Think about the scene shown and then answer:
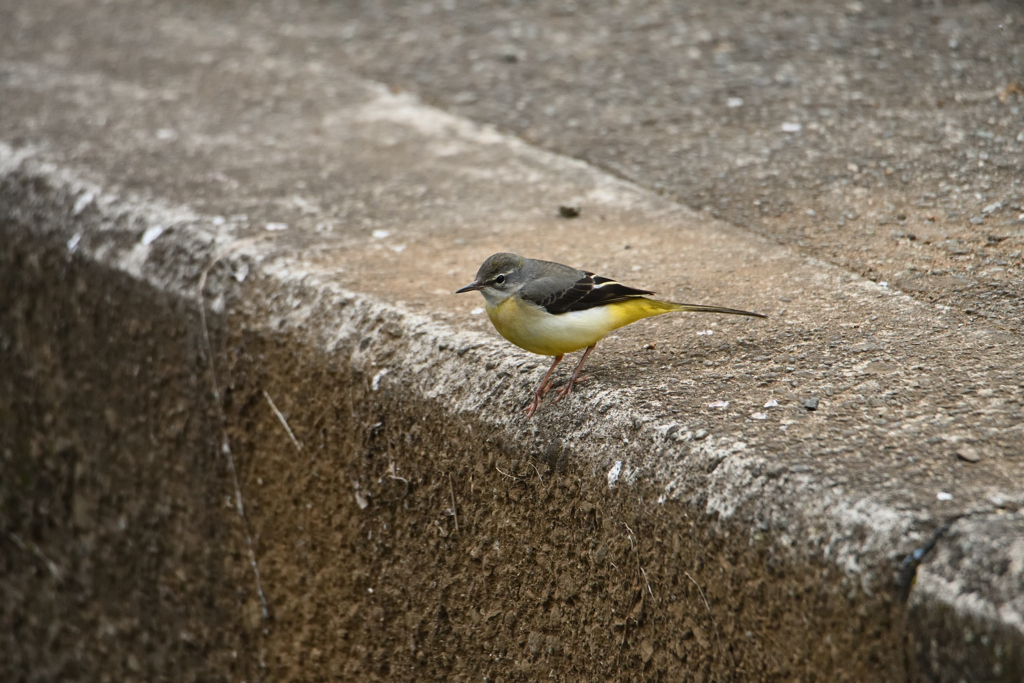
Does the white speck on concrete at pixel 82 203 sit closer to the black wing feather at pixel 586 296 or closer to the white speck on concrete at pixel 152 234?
the white speck on concrete at pixel 152 234

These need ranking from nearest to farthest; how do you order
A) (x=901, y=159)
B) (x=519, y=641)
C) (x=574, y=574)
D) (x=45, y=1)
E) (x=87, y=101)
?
(x=574, y=574) < (x=519, y=641) < (x=901, y=159) < (x=87, y=101) < (x=45, y=1)

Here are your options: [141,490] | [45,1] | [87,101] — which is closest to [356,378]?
[141,490]

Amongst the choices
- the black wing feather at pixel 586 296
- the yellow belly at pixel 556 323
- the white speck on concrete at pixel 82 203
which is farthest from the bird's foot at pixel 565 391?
the white speck on concrete at pixel 82 203

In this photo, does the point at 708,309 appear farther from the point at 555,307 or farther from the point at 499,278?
the point at 499,278

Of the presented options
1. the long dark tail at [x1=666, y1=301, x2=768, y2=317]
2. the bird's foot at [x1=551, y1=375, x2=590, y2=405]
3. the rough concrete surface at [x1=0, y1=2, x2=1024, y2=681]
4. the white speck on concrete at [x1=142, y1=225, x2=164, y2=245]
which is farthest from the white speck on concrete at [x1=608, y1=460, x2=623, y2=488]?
the white speck on concrete at [x1=142, y1=225, x2=164, y2=245]

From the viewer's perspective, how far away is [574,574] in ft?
10.0

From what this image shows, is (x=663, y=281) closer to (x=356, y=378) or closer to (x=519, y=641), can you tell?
(x=356, y=378)

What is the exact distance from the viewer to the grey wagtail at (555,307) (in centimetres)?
322

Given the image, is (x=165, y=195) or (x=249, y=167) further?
(x=249, y=167)

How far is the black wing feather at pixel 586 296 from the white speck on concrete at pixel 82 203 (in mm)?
2824

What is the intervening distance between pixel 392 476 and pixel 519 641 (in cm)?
77

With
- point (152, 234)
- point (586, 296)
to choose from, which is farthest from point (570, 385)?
point (152, 234)

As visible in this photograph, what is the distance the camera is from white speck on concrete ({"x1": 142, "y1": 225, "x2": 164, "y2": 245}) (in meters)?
4.61

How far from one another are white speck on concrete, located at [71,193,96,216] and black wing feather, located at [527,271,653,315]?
111 inches
